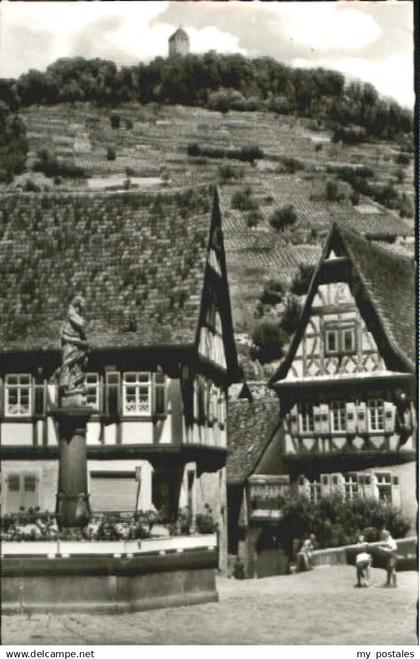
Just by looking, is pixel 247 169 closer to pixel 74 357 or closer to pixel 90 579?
pixel 74 357

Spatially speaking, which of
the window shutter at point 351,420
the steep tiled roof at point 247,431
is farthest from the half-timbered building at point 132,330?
the window shutter at point 351,420

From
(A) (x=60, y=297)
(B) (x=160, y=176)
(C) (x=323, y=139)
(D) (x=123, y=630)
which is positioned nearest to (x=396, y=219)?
(C) (x=323, y=139)

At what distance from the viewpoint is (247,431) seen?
18062 millimetres

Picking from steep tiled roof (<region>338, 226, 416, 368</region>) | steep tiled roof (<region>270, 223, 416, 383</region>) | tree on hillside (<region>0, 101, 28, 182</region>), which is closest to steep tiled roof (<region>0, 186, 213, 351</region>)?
tree on hillside (<region>0, 101, 28, 182</region>)

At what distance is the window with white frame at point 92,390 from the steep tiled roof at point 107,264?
0.40 meters

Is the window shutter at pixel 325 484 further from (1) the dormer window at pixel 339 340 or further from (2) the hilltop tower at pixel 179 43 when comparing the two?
(2) the hilltop tower at pixel 179 43

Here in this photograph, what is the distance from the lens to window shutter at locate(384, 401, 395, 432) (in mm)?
17016

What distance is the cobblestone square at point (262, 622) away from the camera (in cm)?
1504

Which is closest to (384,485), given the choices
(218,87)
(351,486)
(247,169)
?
(351,486)

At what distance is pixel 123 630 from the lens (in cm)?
1507

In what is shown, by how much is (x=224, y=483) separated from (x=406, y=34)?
18.7ft

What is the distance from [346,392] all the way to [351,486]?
1227mm

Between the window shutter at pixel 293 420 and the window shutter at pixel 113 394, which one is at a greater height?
the window shutter at pixel 113 394

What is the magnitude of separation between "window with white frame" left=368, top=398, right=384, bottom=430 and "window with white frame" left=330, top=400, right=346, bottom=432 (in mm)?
498
